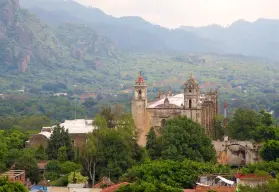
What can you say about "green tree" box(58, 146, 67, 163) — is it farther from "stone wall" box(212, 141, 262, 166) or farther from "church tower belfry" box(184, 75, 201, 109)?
"stone wall" box(212, 141, 262, 166)

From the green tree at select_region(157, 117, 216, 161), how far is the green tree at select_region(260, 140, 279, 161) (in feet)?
12.6

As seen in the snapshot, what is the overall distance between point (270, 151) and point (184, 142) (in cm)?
662

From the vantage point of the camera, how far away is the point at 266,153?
45500mm

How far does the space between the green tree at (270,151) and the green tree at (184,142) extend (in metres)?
3.83

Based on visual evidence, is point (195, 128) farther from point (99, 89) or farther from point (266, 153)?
point (99, 89)

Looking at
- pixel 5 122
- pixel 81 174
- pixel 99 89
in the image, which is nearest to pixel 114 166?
pixel 81 174

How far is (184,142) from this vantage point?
4353cm

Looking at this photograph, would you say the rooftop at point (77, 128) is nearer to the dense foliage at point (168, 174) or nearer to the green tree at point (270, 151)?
the dense foliage at point (168, 174)

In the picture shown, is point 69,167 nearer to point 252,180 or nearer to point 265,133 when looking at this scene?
point 252,180

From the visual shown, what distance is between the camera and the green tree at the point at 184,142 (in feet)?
140

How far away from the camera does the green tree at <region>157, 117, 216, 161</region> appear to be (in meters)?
42.7

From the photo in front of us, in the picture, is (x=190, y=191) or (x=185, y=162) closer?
(x=190, y=191)

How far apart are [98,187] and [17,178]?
503cm

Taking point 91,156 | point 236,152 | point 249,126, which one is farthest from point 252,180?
point 249,126
